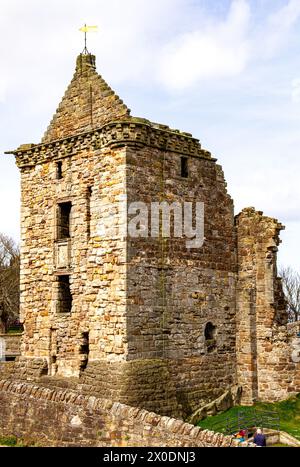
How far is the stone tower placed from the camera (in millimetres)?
19500

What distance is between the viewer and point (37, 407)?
16.9 metres

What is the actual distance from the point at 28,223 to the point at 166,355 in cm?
635

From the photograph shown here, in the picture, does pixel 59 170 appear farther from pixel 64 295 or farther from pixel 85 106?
pixel 64 295

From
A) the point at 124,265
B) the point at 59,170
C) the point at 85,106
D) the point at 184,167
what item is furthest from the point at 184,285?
the point at 85,106

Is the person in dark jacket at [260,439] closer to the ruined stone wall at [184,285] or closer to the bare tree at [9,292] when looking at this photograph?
the ruined stone wall at [184,285]

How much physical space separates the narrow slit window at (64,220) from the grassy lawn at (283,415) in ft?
22.7

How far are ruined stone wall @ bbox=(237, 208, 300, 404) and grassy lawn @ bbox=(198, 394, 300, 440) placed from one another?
348mm

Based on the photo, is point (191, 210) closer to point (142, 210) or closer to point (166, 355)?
point (142, 210)

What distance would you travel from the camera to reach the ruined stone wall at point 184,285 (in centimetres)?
1972

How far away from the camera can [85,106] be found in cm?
2178

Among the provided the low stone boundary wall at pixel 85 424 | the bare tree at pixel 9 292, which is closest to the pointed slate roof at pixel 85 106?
the low stone boundary wall at pixel 85 424

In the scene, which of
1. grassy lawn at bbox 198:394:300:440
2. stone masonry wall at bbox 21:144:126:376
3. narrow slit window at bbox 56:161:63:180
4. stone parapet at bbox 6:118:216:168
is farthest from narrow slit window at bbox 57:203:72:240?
grassy lawn at bbox 198:394:300:440

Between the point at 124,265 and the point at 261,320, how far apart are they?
219 inches
